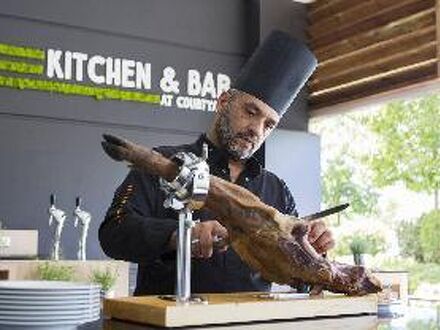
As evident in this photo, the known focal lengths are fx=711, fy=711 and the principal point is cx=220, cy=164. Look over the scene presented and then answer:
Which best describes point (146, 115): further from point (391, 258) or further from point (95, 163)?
point (391, 258)

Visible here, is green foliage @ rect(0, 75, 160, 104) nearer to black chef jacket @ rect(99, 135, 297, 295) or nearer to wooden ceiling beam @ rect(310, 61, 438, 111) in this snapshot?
wooden ceiling beam @ rect(310, 61, 438, 111)

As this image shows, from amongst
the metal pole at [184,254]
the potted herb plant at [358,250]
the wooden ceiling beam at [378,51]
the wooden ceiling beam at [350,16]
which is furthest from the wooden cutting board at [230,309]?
the wooden ceiling beam at [350,16]

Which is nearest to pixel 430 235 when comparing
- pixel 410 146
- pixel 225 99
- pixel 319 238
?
pixel 410 146

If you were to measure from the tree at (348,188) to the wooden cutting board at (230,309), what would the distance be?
19.9 ft

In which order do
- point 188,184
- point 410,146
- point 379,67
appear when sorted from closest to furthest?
point 188,184 < point 379,67 < point 410,146

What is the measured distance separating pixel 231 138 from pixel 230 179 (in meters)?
0.18

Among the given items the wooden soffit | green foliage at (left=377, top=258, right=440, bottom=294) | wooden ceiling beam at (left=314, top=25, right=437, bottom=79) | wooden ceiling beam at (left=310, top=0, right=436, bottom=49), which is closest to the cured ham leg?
the wooden soffit

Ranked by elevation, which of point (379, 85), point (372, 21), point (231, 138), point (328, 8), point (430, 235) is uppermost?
point (328, 8)

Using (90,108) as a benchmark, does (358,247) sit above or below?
below

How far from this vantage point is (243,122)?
1.69 m

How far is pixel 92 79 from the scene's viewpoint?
5.28 m

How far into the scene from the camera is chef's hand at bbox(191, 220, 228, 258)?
1.30m

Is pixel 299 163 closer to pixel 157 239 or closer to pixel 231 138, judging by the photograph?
pixel 231 138

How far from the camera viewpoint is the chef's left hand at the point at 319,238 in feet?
4.85
